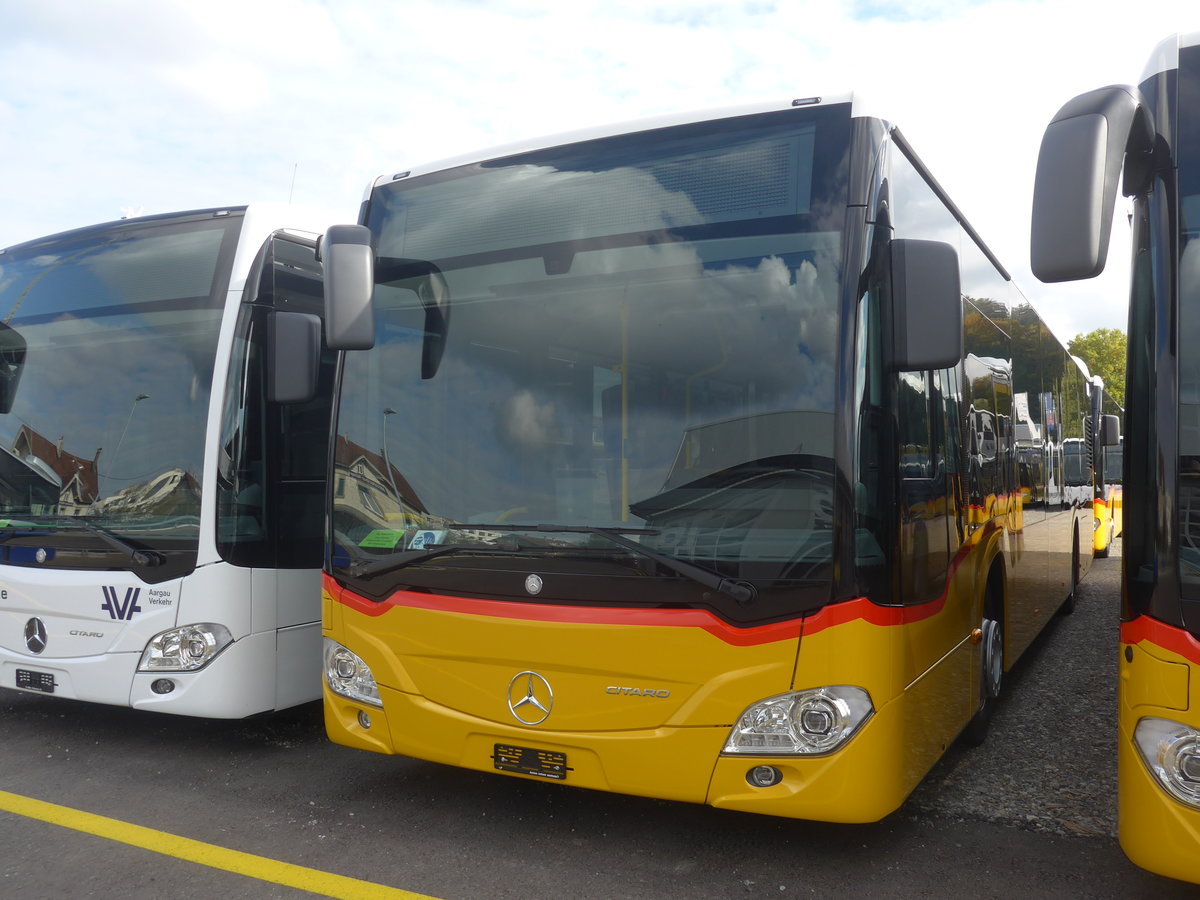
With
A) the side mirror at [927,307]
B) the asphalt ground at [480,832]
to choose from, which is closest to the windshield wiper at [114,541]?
the asphalt ground at [480,832]

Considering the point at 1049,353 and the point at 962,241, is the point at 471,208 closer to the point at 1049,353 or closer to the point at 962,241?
the point at 962,241

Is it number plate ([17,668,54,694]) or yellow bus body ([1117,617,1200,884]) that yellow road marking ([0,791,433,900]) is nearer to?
number plate ([17,668,54,694])

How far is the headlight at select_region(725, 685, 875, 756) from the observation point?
357 cm

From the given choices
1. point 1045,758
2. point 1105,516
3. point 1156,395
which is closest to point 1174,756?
point 1156,395

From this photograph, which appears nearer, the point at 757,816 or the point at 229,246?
the point at 757,816

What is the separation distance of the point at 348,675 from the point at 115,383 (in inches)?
92.4

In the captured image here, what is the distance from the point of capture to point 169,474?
5.44 meters

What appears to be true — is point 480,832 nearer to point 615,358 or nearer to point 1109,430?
point 615,358

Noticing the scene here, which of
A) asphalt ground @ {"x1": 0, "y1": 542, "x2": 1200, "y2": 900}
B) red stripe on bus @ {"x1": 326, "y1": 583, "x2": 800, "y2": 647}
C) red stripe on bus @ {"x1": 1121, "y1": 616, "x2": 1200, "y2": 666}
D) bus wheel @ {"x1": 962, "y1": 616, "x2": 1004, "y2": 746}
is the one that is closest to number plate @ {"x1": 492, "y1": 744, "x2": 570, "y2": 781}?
asphalt ground @ {"x1": 0, "y1": 542, "x2": 1200, "y2": 900}

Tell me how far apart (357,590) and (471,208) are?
173 centimetres

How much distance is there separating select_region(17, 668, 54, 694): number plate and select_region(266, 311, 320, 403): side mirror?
227cm

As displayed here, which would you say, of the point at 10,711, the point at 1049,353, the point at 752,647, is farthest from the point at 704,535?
the point at 1049,353

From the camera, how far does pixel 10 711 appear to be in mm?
6641

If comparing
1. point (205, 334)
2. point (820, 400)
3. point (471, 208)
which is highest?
point (471, 208)
